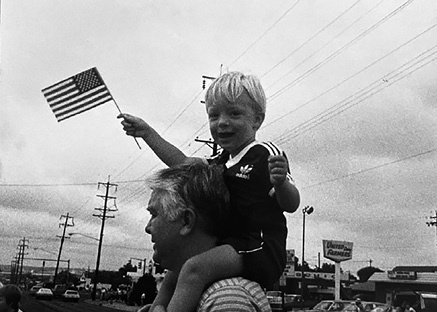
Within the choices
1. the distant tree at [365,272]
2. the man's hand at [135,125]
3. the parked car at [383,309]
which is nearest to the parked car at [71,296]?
the parked car at [383,309]

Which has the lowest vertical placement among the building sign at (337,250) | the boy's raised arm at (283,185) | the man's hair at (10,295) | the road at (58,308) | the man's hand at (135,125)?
the road at (58,308)

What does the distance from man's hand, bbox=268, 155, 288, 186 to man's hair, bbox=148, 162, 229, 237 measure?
0.16 metres

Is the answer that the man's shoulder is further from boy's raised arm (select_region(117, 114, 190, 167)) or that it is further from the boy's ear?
boy's raised arm (select_region(117, 114, 190, 167))

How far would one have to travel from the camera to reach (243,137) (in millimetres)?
2291

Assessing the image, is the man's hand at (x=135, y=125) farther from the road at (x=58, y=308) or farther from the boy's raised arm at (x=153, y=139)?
the road at (x=58, y=308)

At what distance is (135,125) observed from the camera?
2.62 meters

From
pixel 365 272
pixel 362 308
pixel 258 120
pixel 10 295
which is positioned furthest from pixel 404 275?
pixel 258 120

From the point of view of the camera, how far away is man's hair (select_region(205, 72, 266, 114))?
225 centimetres

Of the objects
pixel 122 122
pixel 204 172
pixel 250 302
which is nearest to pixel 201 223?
pixel 204 172

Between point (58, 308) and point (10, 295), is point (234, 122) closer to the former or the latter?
point (10, 295)

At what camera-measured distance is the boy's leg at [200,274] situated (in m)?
1.87

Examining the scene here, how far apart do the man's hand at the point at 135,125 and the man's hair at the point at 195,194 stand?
0.65 m

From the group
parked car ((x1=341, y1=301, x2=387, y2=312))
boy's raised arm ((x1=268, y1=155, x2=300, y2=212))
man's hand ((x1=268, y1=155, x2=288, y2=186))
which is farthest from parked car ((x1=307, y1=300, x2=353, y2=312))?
man's hand ((x1=268, y1=155, x2=288, y2=186))

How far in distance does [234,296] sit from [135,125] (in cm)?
106
